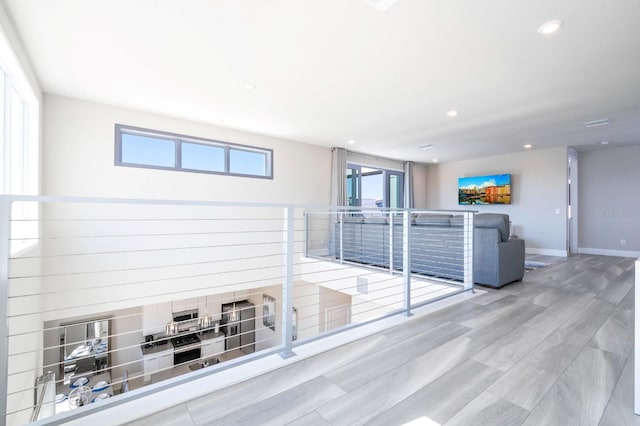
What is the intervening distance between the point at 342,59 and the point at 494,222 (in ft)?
8.28

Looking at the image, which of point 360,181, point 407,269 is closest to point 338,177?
point 360,181

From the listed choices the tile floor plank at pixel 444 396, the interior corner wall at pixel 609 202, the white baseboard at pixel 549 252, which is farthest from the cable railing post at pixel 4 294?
the interior corner wall at pixel 609 202

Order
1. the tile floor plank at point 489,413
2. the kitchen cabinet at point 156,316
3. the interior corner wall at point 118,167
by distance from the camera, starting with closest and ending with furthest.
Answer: the tile floor plank at point 489,413 → the interior corner wall at point 118,167 → the kitchen cabinet at point 156,316

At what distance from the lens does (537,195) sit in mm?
6504

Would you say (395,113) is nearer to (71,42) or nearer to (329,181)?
(329,181)

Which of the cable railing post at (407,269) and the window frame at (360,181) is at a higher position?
the window frame at (360,181)

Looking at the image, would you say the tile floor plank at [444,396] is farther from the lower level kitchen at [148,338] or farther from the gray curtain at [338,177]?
the gray curtain at [338,177]

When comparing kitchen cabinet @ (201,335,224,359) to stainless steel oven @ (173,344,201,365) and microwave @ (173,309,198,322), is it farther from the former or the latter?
microwave @ (173,309,198,322)

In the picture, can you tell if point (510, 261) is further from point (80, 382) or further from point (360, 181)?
point (80, 382)

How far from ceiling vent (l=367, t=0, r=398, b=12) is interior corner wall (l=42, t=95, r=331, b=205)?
3.53 m

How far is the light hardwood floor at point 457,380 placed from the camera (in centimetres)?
129

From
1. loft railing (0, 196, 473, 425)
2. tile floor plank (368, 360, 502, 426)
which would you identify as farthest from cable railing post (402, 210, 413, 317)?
tile floor plank (368, 360, 502, 426)

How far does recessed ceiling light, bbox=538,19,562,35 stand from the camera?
7.02 feet

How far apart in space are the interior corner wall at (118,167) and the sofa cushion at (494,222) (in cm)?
333
